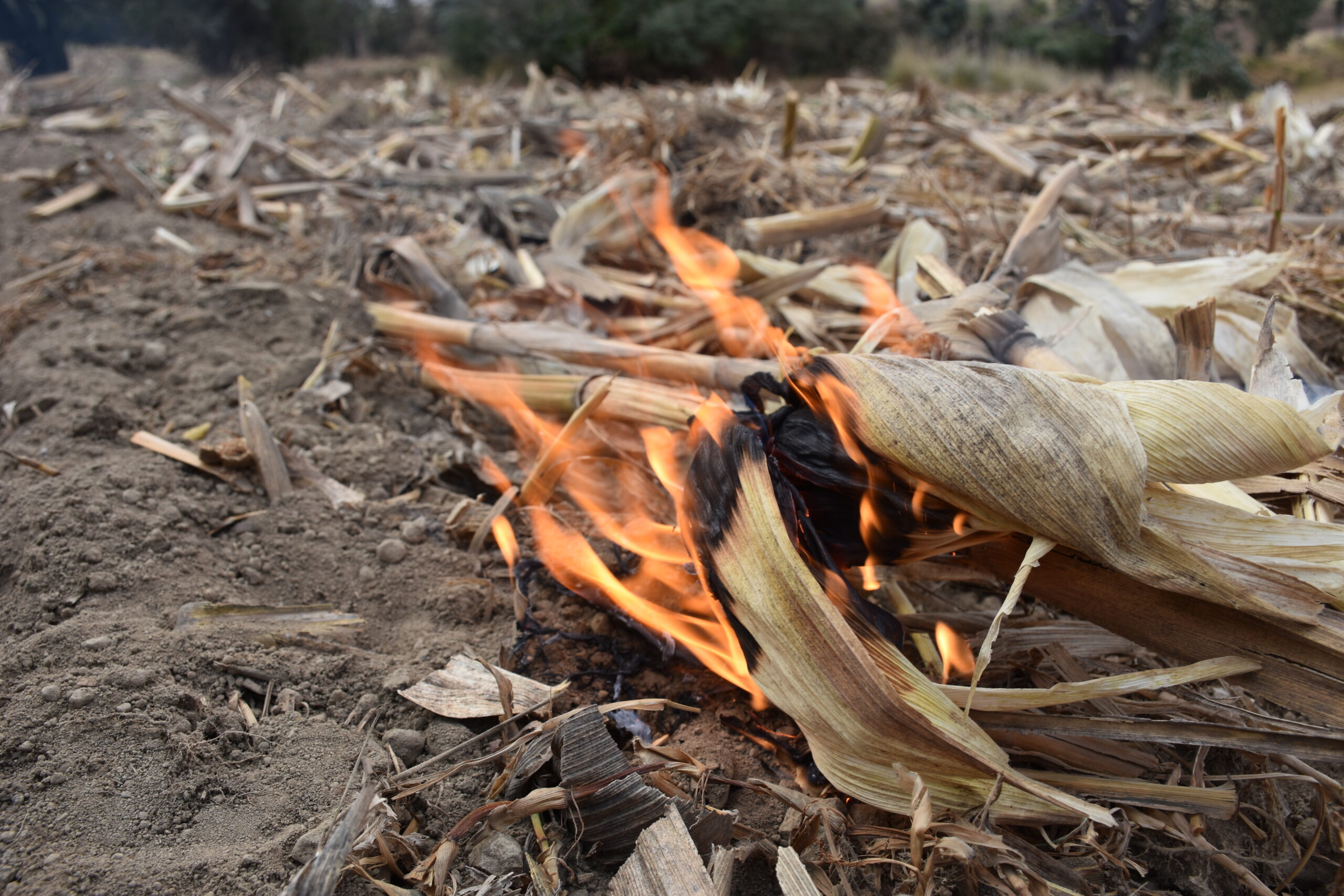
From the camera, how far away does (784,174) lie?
3494 millimetres

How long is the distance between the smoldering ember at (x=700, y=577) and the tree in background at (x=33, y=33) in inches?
467

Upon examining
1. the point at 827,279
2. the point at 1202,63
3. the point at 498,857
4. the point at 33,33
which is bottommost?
the point at 498,857

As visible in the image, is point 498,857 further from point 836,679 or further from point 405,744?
point 836,679

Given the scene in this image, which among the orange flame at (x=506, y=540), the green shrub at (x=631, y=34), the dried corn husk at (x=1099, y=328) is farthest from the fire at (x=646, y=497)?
the green shrub at (x=631, y=34)

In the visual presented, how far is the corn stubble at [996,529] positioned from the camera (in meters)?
1.19

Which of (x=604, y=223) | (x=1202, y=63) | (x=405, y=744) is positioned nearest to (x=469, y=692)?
(x=405, y=744)

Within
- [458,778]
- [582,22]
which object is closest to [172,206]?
[458,778]

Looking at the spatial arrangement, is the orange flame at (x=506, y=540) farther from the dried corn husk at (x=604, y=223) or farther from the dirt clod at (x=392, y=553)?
the dried corn husk at (x=604, y=223)

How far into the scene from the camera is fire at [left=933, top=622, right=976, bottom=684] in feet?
4.85

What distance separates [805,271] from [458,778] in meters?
1.78

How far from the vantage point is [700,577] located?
1.44m

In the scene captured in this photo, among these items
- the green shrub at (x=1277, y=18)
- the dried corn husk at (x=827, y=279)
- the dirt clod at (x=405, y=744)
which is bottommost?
the dirt clod at (x=405, y=744)

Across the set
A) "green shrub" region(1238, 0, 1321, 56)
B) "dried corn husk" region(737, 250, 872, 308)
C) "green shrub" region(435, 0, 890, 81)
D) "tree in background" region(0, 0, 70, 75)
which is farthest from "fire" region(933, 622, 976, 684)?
"green shrub" region(1238, 0, 1321, 56)

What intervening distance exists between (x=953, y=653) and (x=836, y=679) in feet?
1.27
